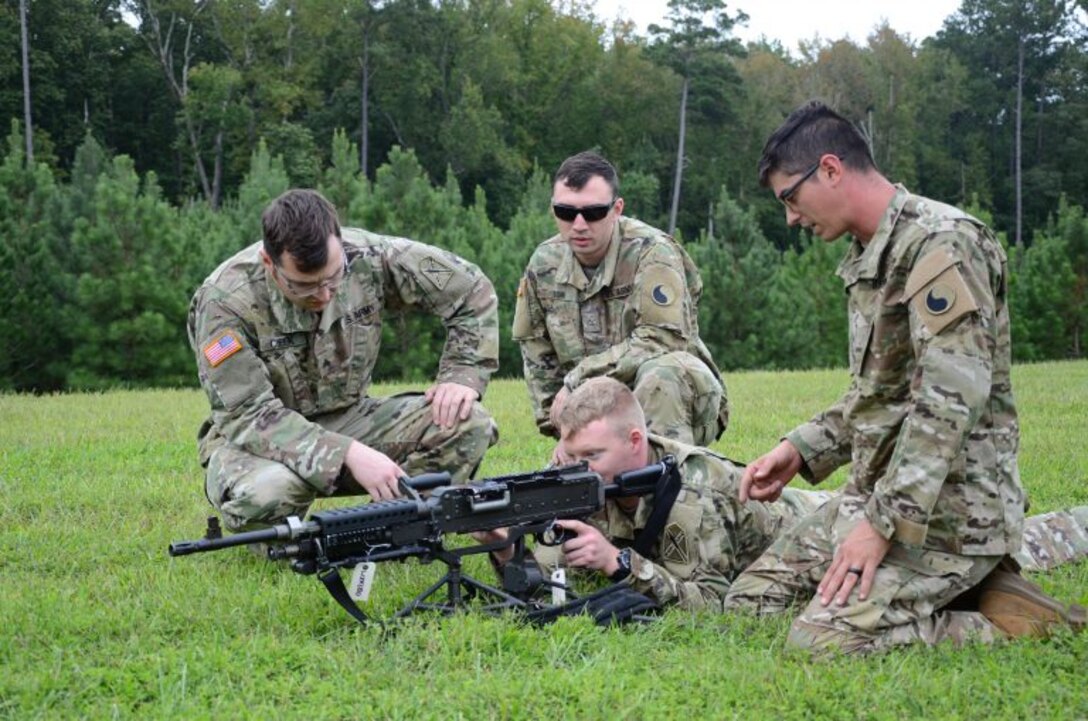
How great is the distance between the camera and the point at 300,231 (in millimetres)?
5395

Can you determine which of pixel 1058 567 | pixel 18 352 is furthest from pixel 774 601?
pixel 18 352

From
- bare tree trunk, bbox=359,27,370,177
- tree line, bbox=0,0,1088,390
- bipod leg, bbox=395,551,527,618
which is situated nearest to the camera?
bipod leg, bbox=395,551,527,618

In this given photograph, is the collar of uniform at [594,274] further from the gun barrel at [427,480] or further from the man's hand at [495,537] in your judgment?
the gun barrel at [427,480]

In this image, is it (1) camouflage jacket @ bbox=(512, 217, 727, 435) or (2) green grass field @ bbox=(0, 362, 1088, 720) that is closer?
(2) green grass field @ bbox=(0, 362, 1088, 720)

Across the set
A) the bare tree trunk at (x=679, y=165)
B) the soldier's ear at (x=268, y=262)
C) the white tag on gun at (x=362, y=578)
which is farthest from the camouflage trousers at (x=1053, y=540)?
the bare tree trunk at (x=679, y=165)

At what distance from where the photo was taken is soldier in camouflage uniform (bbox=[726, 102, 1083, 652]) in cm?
428

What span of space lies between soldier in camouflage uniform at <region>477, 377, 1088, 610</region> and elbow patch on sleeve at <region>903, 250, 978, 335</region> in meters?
1.27

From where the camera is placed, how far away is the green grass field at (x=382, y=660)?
12.6 ft

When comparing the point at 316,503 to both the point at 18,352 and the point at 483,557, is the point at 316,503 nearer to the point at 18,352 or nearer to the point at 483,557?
the point at 483,557

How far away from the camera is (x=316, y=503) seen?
23.8 feet

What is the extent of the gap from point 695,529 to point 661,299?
1923 mm

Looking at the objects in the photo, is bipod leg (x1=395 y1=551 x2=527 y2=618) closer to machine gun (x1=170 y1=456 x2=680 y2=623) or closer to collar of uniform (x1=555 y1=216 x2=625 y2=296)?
machine gun (x1=170 y1=456 x2=680 y2=623)

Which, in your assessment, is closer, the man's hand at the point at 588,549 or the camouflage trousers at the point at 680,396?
the man's hand at the point at 588,549

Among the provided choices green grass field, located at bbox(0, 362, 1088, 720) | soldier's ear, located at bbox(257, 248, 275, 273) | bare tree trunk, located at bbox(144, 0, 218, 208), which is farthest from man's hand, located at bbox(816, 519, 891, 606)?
bare tree trunk, located at bbox(144, 0, 218, 208)
